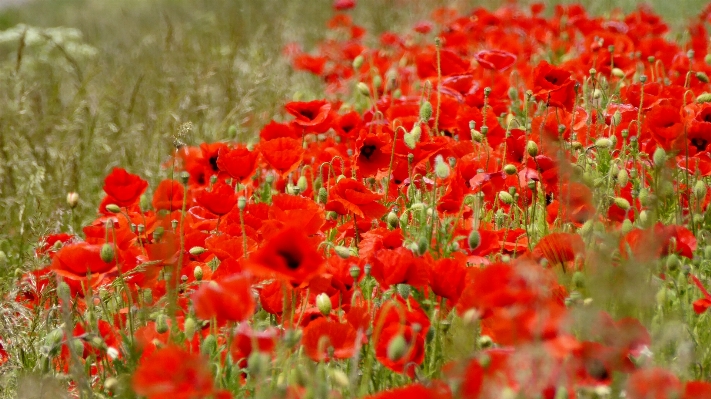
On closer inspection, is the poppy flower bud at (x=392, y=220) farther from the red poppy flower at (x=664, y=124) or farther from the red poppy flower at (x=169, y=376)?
the red poppy flower at (x=169, y=376)

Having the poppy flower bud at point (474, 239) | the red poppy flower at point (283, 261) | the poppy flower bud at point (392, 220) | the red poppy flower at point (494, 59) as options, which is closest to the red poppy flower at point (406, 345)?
the red poppy flower at point (283, 261)

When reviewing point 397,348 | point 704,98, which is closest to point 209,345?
point 397,348

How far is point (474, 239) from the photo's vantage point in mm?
1714

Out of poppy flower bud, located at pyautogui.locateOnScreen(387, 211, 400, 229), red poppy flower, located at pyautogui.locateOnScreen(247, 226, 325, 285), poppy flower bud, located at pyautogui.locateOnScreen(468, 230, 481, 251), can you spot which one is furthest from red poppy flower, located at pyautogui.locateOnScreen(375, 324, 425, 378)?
poppy flower bud, located at pyautogui.locateOnScreen(387, 211, 400, 229)

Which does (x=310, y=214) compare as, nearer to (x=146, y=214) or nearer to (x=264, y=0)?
(x=146, y=214)

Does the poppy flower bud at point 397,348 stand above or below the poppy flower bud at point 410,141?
below

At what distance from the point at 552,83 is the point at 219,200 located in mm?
981

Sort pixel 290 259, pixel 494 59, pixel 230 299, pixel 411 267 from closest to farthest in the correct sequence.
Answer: pixel 230 299 < pixel 290 259 < pixel 411 267 < pixel 494 59

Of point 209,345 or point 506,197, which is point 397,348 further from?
point 506,197

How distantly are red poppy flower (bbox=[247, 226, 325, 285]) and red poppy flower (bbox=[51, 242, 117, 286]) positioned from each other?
51 centimetres

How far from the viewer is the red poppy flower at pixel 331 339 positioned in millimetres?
1496

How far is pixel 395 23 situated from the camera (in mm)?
7047

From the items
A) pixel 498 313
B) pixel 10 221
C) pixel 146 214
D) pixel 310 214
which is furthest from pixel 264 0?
pixel 498 313

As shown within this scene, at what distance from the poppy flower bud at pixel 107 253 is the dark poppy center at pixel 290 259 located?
0.48 meters
